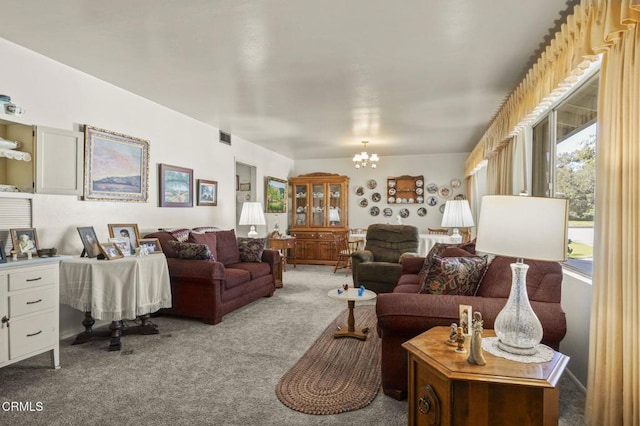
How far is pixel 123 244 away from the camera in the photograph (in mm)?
3533

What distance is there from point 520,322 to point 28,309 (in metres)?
3.04

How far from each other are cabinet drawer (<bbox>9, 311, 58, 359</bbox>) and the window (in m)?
3.89

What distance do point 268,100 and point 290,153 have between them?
12.3 ft

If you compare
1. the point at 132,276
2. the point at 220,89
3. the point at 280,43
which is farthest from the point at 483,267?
the point at 220,89

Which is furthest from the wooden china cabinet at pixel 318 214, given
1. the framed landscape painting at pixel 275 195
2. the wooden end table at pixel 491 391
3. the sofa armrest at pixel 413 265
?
the wooden end table at pixel 491 391

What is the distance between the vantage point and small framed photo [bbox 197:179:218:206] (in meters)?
5.21

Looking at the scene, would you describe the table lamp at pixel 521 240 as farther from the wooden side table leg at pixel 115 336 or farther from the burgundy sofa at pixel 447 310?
the wooden side table leg at pixel 115 336

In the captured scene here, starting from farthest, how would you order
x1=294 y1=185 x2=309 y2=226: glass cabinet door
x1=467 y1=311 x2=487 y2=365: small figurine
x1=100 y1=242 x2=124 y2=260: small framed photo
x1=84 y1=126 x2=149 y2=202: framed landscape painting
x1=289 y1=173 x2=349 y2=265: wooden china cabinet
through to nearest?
x1=294 y1=185 x2=309 y2=226: glass cabinet door, x1=289 y1=173 x2=349 y2=265: wooden china cabinet, x1=84 y1=126 x2=149 y2=202: framed landscape painting, x1=100 y1=242 x2=124 y2=260: small framed photo, x1=467 y1=311 x2=487 y2=365: small figurine

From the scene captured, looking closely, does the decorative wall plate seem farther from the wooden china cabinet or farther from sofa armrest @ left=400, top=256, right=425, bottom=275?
sofa armrest @ left=400, top=256, right=425, bottom=275

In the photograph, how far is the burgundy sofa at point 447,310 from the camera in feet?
6.66

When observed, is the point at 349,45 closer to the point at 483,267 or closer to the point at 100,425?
the point at 483,267

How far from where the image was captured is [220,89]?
12.6ft

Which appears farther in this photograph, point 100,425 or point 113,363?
point 113,363

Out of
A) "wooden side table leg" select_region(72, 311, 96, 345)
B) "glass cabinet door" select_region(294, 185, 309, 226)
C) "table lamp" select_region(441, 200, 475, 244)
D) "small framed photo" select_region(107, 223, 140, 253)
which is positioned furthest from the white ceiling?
"glass cabinet door" select_region(294, 185, 309, 226)
